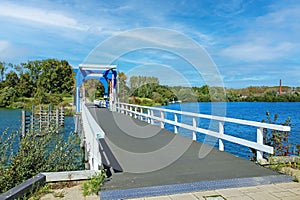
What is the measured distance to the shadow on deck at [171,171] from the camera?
148 inches

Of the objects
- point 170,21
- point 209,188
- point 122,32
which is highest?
point 170,21

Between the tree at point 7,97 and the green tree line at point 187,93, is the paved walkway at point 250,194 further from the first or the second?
the tree at point 7,97

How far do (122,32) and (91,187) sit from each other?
848 centimetres

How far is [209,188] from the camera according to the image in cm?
386

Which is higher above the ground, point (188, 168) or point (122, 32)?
point (122, 32)

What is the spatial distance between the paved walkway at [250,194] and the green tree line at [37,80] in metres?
51.5

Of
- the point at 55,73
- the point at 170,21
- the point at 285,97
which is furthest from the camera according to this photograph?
the point at 55,73

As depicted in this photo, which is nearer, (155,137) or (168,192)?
(168,192)

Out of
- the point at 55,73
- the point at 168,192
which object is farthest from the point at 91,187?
the point at 55,73

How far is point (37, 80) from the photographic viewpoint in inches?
2349

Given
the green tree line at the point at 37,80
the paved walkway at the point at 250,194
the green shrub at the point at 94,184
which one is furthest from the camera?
the green tree line at the point at 37,80

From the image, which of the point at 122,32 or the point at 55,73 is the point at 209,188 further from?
the point at 55,73

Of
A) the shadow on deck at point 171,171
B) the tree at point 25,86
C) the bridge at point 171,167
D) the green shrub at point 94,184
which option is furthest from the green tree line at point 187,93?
the tree at point 25,86

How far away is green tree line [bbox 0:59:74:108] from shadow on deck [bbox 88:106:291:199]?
1928 inches
